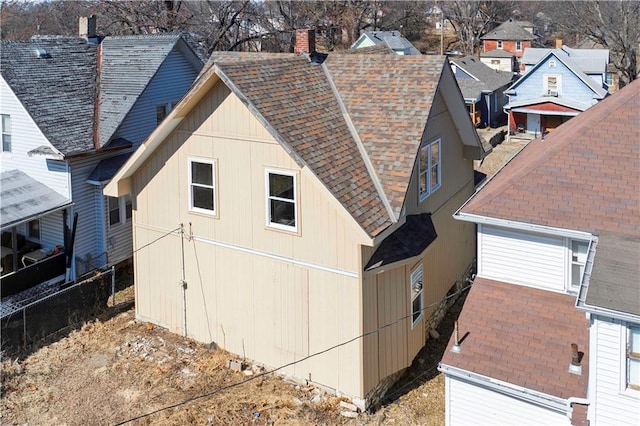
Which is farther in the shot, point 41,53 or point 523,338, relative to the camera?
point 41,53

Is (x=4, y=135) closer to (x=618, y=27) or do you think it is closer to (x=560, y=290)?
(x=560, y=290)

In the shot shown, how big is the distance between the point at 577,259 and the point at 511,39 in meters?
74.6

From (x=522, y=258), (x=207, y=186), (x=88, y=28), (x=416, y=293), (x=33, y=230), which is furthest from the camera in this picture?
(x=88, y=28)

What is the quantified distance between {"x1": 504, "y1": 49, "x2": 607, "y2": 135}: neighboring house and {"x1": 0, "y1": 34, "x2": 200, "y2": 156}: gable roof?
31.8 meters

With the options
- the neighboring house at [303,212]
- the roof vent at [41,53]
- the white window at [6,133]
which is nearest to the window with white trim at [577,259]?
the neighboring house at [303,212]

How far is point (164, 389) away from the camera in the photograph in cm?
1361

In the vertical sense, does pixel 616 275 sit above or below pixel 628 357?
above

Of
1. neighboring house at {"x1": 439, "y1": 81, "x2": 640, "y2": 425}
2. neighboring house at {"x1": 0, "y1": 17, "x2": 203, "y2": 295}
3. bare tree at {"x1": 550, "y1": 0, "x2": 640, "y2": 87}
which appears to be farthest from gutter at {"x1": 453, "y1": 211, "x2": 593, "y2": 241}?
bare tree at {"x1": 550, "y1": 0, "x2": 640, "y2": 87}

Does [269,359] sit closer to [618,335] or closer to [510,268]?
[510,268]

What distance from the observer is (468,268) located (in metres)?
20.0

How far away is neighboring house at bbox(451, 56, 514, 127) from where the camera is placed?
48.8m

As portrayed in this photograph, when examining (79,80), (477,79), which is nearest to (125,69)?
(79,80)

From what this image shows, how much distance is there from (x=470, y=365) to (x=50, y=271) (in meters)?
13.7

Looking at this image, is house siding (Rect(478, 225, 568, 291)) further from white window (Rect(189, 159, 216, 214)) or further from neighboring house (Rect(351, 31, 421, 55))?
neighboring house (Rect(351, 31, 421, 55))
